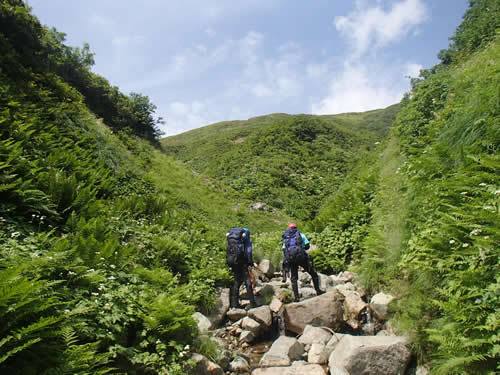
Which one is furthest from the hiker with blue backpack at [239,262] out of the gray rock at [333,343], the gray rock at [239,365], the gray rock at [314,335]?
the gray rock at [333,343]

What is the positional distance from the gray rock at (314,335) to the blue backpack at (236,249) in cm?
226

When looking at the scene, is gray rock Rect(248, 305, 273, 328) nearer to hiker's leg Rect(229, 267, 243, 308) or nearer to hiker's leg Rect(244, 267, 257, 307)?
hiker's leg Rect(244, 267, 257, 307)

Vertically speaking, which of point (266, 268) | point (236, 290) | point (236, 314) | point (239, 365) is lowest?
point (239, 365)

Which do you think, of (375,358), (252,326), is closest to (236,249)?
(252,326)

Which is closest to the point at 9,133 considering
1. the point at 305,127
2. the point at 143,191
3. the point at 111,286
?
the point at 143,191

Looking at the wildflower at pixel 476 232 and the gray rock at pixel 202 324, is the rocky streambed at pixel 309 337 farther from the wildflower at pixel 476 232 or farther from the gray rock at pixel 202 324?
the wildflower at pixel 476 232

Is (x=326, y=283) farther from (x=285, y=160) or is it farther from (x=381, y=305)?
(x=285, y=160)

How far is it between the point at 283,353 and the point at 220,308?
2145 millimetres

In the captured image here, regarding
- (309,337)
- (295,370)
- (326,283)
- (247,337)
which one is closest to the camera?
(295,370)

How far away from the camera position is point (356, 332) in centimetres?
535

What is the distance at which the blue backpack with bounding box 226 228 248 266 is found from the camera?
682cm

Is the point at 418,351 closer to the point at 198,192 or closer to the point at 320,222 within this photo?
the point at 320,222

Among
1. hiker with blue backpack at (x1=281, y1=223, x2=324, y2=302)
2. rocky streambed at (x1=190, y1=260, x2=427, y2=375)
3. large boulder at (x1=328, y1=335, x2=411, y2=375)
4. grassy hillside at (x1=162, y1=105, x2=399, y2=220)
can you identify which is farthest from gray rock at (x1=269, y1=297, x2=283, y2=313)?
grassy hillside at (x1=162, y1=105, x2=399, y2=220)

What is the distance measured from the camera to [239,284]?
686 centimetres
